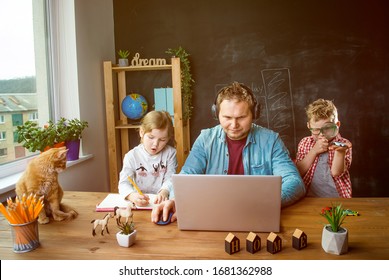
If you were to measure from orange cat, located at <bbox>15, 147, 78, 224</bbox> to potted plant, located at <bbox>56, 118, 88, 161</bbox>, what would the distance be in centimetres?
93

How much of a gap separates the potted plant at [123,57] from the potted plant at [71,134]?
828mm

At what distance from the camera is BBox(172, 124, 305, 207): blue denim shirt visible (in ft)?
5.64

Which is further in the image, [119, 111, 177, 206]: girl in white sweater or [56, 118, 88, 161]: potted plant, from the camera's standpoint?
[56, 118, 88, 161]: potted plant

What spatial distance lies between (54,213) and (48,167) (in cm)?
18

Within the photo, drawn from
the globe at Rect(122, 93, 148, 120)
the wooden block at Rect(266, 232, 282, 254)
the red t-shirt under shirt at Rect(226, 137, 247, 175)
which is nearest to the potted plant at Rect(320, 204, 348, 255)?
the wooden block at Rect(266, 232, 282, 254)

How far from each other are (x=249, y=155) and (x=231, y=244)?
2.69ft

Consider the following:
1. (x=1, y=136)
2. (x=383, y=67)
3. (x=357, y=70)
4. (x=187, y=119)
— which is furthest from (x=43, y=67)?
(x=383, y=67)

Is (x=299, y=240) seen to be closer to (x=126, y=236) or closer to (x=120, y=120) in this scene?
(x=126, y=236)

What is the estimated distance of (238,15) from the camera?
3.22 meters

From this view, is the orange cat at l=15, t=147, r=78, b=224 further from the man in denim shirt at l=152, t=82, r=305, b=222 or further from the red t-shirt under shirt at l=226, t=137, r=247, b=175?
the red t-shirt under shirt at l=226, t=137, r=247, b=175

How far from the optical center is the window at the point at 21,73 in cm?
211

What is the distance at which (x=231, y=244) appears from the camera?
3.29 feet

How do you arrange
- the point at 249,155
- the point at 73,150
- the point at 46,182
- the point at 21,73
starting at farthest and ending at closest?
the point at 73,150 < the point at 21,73 < the point at 249,155 < the point at 46,182

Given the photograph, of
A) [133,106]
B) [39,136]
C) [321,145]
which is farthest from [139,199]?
[133,106]
